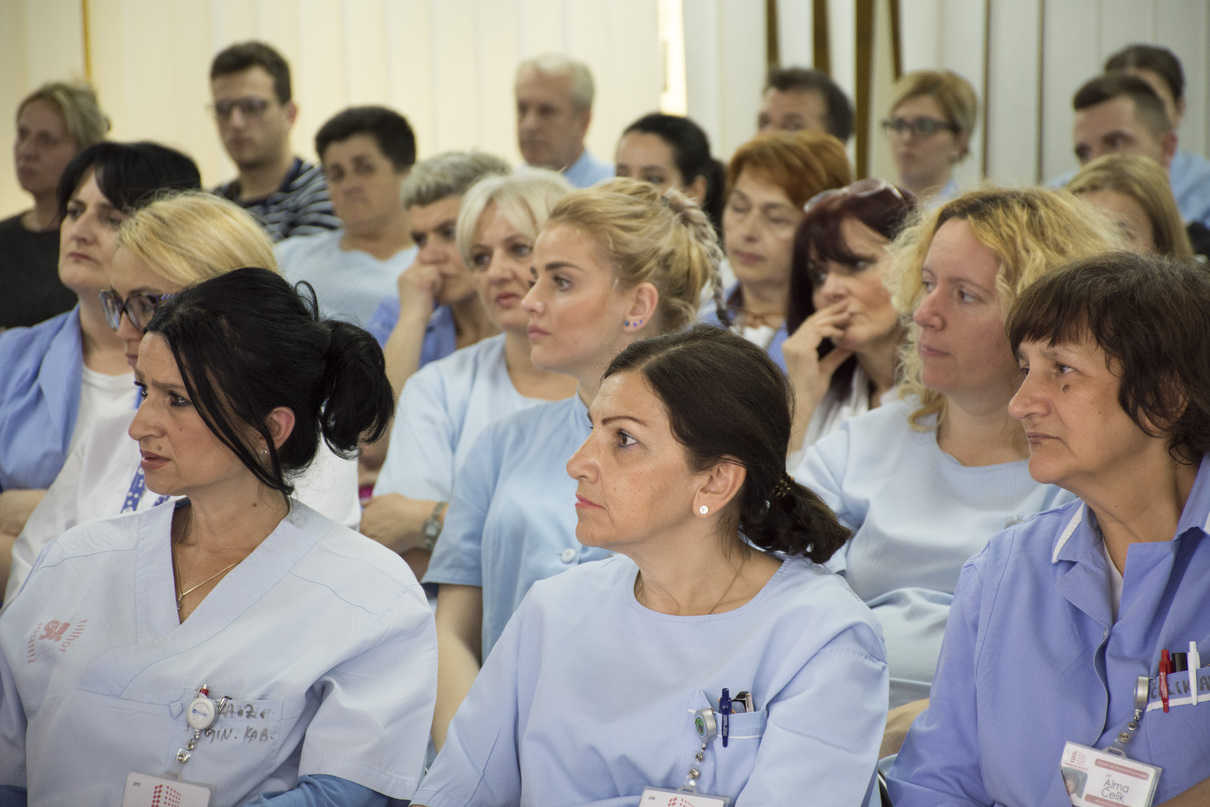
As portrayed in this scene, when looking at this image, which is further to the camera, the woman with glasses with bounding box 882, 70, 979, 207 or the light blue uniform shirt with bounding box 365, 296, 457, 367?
the woman with glasses with bounding box 882, 70, 979, 207

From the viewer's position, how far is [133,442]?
7.25 feet

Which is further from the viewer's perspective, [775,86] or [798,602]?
[775,86]

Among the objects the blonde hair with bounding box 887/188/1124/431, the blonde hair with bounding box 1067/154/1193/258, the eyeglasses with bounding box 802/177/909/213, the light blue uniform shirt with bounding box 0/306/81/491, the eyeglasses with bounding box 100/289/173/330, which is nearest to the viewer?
the blonde hair with bounding box 887/188/1124/431

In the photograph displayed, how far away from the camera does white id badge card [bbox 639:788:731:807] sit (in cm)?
135

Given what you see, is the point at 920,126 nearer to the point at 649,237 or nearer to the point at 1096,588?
the point at 649,237

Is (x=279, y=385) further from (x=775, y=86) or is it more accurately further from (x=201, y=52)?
(x=201, y=52)

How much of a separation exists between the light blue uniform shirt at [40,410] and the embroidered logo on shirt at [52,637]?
98cm

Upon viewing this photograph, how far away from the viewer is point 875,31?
5039 millimetres

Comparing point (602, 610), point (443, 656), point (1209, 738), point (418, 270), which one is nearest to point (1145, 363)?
point (1209, 738)

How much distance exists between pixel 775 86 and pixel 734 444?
333cm

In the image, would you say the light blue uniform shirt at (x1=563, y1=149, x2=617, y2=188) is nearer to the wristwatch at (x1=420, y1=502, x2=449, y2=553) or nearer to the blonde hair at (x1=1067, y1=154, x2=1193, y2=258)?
the blonde hair at (x1=1067, y1=154, x2=1193, y2=258)

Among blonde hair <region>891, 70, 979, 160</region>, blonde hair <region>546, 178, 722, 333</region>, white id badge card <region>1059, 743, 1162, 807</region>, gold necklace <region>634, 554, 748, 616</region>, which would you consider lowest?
white id badge card <region>1059, 743, 1162, 807</region>

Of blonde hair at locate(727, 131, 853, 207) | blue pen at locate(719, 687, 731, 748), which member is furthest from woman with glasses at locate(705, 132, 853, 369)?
blue pen at locate(719, 687, 731, 748)

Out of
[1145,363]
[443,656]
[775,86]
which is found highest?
[775,86]
